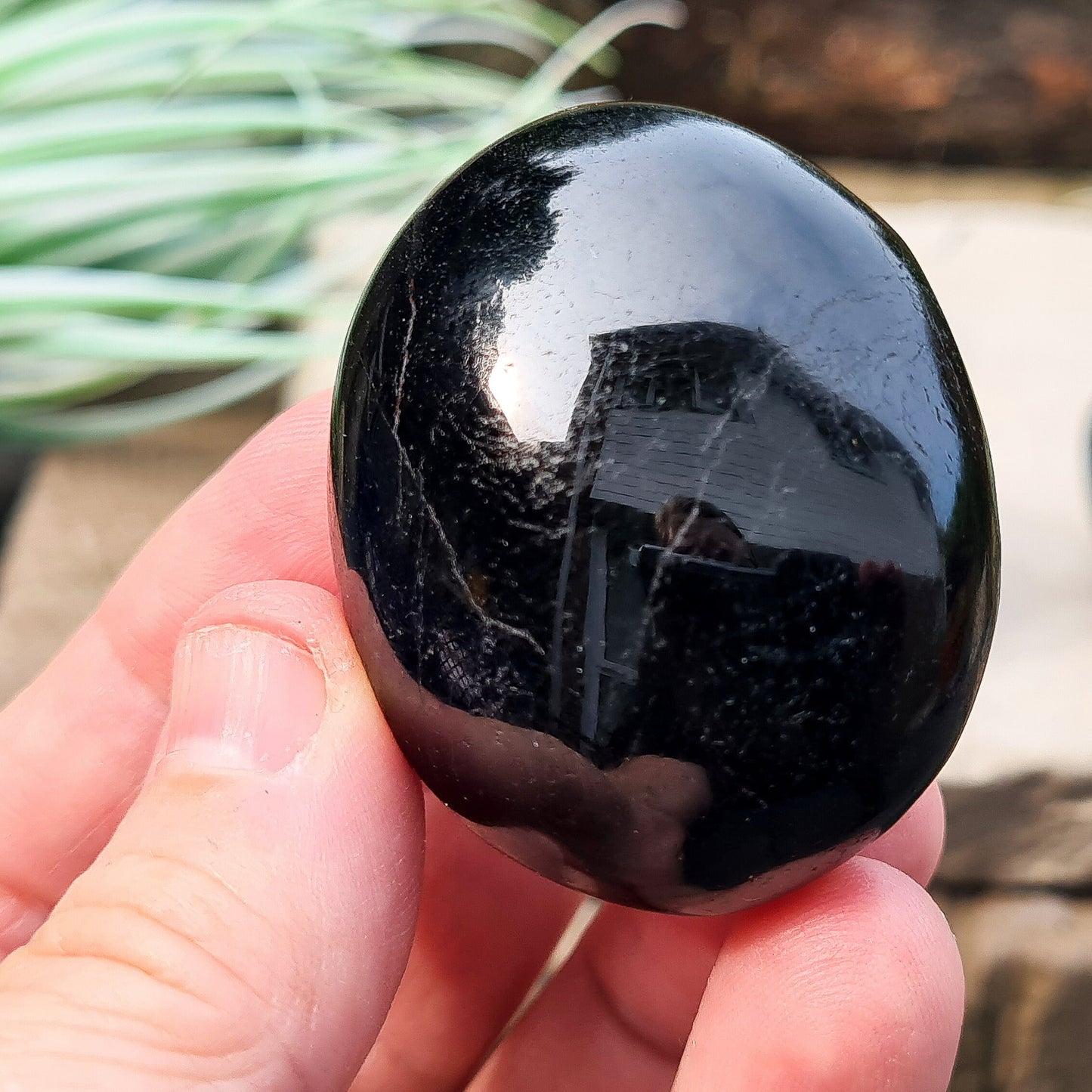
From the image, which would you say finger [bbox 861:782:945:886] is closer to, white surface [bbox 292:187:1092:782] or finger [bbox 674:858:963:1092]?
finger [bbox 674:858:963:1092]

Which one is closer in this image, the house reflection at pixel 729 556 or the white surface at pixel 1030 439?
the house reflection at pixel 729 556

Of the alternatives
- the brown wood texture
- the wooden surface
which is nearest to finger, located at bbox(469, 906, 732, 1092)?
the wooden surface

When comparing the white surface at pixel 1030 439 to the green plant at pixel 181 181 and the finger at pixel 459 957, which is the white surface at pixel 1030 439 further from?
the green plant at pixel 181 181

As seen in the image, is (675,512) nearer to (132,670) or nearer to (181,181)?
(132,670)

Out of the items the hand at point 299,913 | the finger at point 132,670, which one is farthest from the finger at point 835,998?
the finger at point 132,670

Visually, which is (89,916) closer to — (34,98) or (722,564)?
(722,564)

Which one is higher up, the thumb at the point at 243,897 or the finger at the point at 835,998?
the thumb at the point at 243,897
